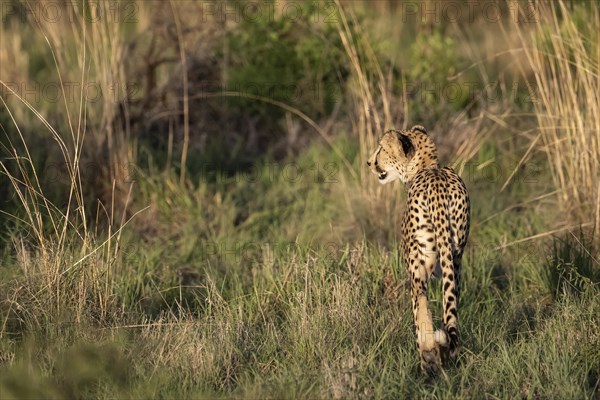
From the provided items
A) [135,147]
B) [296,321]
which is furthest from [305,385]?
[135,147]

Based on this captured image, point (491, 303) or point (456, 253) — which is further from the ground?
point (456, 253)

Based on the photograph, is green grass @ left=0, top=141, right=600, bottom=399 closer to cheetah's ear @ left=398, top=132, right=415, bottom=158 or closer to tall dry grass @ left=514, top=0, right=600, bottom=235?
tall dry grass @ left=514, top=0, right=600, bottom=235

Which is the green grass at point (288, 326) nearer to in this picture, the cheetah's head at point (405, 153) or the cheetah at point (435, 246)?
the cheetah at point (435, 246)

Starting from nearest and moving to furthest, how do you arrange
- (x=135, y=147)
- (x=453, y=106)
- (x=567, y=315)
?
(x=567, y=315)
(x=135, y=147)
(x=453, y=106)

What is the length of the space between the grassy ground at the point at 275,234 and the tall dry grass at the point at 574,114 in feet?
0.06

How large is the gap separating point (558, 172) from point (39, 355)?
3202 mm

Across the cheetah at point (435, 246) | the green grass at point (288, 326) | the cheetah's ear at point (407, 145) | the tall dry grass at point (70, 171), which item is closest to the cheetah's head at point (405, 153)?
the cheetah's ear at point (407, 145)

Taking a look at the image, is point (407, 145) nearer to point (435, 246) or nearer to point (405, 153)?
point (405, 153)

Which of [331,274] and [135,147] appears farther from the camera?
[135,147]

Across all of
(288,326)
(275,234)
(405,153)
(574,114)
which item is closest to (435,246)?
(405,153)

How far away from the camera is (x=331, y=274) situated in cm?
505

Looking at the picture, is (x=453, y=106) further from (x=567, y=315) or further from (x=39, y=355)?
(x=39, y=355)

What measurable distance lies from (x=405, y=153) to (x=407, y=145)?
38 mm

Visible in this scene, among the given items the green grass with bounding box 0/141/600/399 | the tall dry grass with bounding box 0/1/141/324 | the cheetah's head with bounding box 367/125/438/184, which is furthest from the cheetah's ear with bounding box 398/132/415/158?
the tall dry grass with bounding box 0/1/141/324
